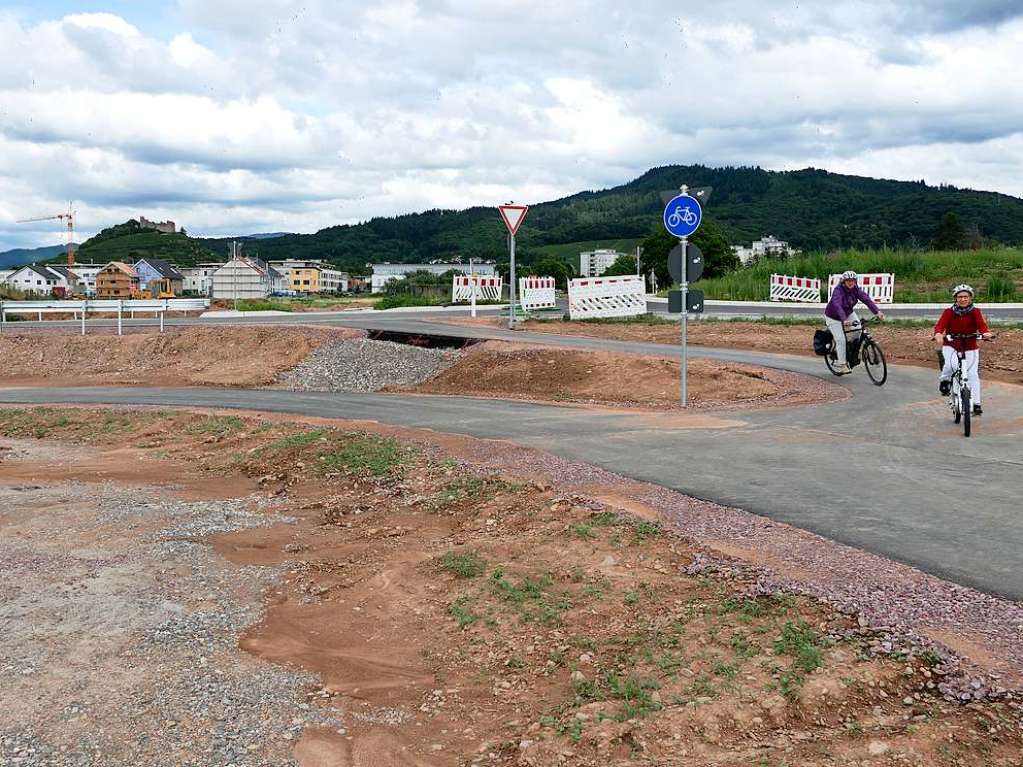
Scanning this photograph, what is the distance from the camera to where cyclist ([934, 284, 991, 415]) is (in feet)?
38.4

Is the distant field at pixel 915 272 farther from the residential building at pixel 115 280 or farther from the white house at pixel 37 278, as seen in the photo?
the white house at pixel 37 278

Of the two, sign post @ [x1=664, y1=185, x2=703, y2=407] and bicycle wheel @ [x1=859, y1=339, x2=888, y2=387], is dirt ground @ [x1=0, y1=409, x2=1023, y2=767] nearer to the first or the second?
sign post @ [x1=664, y1=185, x2=703, y2=407]

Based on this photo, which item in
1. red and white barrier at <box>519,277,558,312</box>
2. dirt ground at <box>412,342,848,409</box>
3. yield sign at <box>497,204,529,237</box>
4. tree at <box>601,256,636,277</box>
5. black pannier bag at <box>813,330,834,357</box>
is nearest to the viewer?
dirt ground at <box>412,342,848,409</box>

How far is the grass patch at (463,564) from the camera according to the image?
7035 mm

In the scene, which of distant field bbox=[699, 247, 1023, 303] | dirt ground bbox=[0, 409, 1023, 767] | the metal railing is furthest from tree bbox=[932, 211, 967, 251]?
dirt ground bbox=[0, 409, 1023, 767]

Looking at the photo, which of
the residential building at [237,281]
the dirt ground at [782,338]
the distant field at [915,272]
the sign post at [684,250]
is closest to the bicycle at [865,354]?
the dirt ground at [782,338]

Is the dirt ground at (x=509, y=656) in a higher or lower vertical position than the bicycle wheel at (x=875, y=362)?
lower

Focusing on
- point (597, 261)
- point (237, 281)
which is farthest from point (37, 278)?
point (237, 281)

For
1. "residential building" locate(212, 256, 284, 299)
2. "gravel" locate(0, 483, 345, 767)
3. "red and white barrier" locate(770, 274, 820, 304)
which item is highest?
"residential building" locate(212, 256, 284, 299)

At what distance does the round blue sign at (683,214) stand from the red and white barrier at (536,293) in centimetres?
2227

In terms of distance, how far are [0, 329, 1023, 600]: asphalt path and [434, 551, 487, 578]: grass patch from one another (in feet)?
8.08

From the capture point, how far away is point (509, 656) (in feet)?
17.9

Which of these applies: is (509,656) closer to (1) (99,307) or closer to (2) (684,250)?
(2) (684,250)

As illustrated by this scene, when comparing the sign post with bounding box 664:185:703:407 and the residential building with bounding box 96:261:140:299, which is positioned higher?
the residential building with bounding box 96:261:140:299
